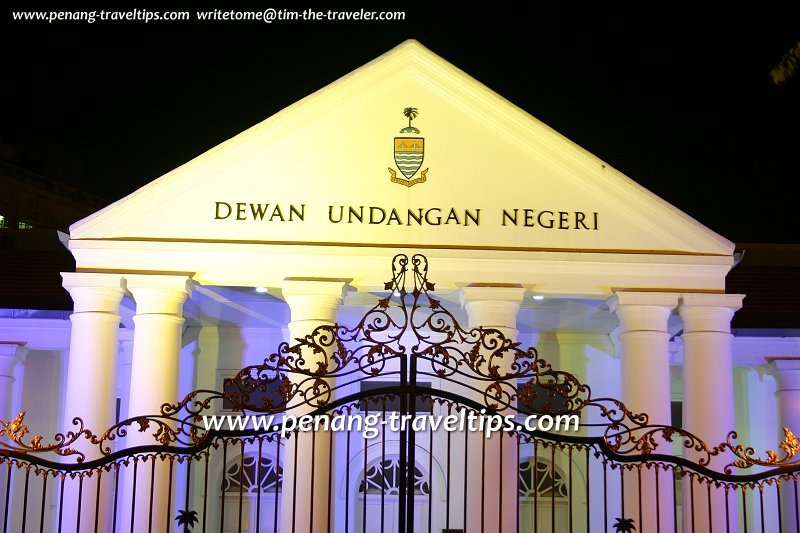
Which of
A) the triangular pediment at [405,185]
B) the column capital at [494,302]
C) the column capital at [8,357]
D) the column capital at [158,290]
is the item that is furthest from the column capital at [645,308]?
the column capital at [8,357]

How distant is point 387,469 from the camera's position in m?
24.5

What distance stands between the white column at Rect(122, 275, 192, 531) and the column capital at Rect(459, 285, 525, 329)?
4.65m

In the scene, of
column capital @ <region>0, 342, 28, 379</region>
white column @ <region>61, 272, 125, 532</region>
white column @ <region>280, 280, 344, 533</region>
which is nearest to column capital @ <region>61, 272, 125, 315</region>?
white column @ <region>61, 272, 125, 532</region>

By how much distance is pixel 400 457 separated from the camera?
439 inches

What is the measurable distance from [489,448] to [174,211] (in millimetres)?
6408

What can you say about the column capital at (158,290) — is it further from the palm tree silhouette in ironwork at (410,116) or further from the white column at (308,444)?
the palm tree silhouette in ironwork at (410,116)

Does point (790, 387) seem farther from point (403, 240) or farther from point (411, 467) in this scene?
point (411, 467)

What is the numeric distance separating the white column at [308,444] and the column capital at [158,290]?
67.7 inches

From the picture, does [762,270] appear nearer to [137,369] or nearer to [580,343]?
[580,343]

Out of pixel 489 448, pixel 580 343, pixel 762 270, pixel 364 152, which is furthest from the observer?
pixel 580 343

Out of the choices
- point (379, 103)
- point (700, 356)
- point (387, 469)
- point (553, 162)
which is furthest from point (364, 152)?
point (387, 469)

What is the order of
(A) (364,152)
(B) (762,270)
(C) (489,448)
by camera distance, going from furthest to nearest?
(B) (762,270) < (A) (364,152) < (C) (489,448)

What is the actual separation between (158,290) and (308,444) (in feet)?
11.4

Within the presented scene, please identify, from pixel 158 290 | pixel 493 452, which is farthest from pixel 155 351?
pixel 493 452
